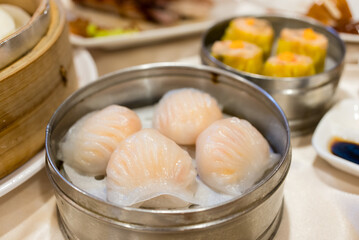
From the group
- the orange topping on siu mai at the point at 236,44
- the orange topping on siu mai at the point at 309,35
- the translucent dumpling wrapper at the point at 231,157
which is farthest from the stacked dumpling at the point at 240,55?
the translucent dumpling wrapper at the point at 231,157

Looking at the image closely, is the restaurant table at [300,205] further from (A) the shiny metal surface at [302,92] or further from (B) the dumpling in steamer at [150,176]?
(B) the dumpling in steamer at [150,176]

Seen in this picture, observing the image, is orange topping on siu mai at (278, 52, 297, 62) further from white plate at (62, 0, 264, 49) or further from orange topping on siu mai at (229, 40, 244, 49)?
white plate at (62, 0, 264, 49)

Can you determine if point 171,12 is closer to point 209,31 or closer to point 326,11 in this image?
point 209,31

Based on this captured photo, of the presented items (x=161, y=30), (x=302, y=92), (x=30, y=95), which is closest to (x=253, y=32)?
(x=302, y=92)

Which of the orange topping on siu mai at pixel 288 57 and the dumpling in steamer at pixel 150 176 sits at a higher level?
the orange topping on siu mai at pixel 288 57

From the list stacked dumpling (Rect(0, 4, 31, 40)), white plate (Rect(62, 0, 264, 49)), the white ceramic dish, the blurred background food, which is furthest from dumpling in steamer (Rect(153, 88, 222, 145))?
the blurred background food
